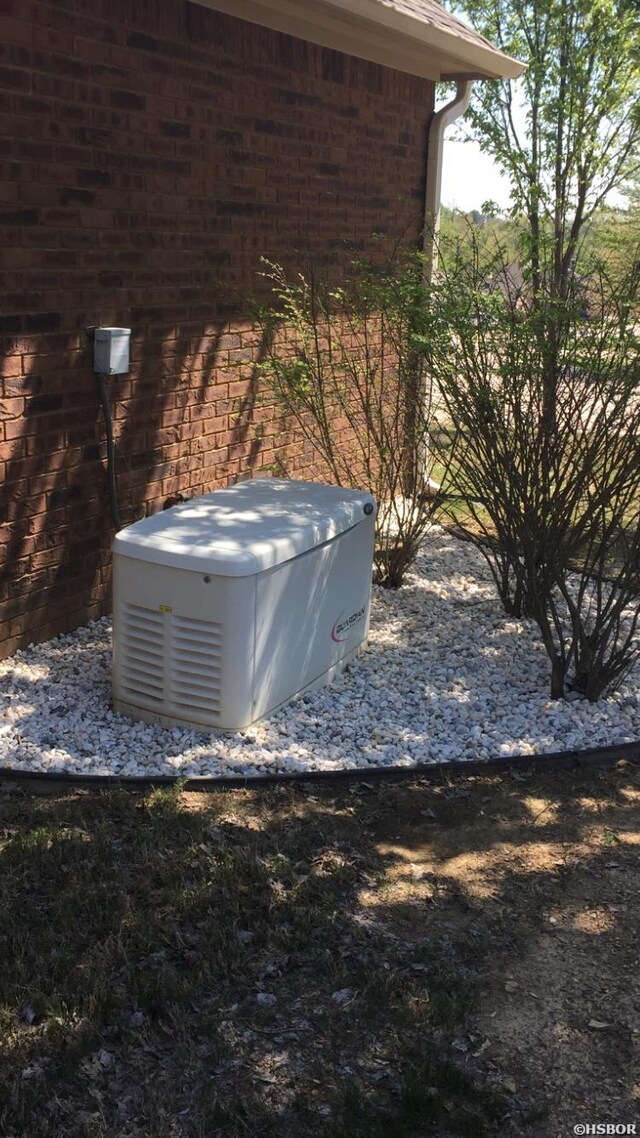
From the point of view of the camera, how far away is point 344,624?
518 centimetres

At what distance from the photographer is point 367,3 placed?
5918 millimetres

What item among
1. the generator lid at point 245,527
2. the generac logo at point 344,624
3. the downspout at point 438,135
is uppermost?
the downspout at point 438,135

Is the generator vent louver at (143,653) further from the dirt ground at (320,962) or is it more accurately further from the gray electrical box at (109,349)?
the gray electrical box at (109,349)

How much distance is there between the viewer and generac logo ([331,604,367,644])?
16.7 ft

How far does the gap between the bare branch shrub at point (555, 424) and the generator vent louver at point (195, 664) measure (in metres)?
1.60

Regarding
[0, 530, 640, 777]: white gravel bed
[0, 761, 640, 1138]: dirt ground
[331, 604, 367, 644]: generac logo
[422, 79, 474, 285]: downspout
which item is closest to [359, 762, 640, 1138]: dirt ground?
[0, 761, 640, 1138]: dirt ground

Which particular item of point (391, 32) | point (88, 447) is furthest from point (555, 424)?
point (391, 32)

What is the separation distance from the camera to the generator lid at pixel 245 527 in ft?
14.1

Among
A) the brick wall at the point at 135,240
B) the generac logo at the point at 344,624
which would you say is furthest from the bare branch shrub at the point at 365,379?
the generac logo at the point at 344,624

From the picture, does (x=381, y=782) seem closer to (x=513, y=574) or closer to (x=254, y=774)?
(x=254, y=774)

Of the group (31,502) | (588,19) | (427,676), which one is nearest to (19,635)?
(31,502)

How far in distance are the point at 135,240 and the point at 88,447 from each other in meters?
1.06

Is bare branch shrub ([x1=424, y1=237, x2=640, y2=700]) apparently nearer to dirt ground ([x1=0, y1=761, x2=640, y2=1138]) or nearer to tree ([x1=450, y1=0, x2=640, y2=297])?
dirt ground ([x1=0, y1=761, x2=640, y2=1138])

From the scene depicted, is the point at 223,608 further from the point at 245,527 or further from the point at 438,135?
the point at 438,135
